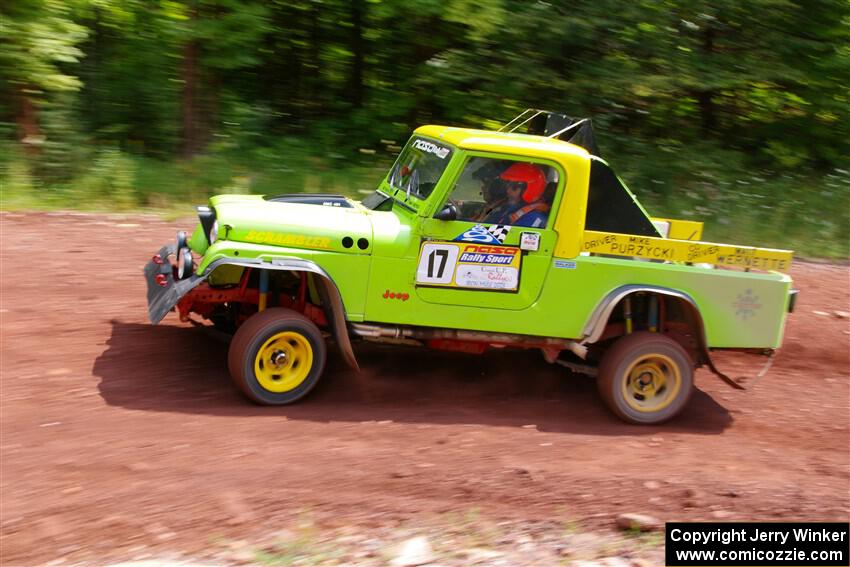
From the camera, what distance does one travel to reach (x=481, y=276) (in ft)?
20.0

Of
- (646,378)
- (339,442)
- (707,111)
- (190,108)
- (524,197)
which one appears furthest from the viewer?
(707,111)

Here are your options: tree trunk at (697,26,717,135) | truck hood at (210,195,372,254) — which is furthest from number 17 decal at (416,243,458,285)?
tree trunk at (697,26,717,135)

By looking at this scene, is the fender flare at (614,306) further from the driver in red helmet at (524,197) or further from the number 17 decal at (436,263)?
the number 17 decal at (436,263)

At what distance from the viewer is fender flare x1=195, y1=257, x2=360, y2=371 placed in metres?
5.73

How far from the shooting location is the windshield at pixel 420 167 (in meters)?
6.23

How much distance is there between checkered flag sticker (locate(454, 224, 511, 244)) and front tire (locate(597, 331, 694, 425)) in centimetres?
121

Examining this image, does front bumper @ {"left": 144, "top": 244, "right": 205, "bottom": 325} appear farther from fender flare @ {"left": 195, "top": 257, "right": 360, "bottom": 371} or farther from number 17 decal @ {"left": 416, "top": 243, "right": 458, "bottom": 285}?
number 17 decal @ {"left": 416, "top": 243, "right": 458, "bottom": 285}

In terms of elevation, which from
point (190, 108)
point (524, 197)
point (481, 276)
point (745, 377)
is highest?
point (190, 108)

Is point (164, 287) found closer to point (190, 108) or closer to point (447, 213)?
point (447, 213)

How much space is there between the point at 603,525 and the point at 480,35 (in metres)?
9.62

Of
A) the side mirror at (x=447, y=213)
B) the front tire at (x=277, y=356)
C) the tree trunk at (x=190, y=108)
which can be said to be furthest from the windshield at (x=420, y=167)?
the tree trunk at (x=190, y=108)

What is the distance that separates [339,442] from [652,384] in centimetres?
239

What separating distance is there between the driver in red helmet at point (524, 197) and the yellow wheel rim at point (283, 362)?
1.59 metres

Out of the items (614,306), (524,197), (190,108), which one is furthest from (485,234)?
(190,108)
